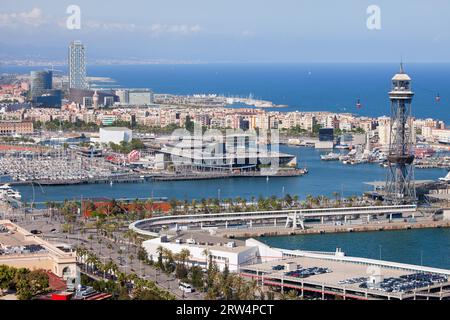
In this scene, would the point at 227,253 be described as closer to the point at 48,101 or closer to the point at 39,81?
the point at 48,101

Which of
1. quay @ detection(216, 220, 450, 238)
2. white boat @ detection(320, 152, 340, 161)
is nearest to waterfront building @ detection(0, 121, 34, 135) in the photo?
white boat @ detection(320, 152, 340, 161)

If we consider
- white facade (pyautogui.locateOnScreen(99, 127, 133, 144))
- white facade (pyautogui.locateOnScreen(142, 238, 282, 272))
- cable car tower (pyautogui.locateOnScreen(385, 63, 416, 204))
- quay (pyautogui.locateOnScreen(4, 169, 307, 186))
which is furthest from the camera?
white facade (pyautogui.locateOnScreen(99, 127, 133, 144))

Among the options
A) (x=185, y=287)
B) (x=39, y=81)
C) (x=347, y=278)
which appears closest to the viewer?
(x=347, y=278)

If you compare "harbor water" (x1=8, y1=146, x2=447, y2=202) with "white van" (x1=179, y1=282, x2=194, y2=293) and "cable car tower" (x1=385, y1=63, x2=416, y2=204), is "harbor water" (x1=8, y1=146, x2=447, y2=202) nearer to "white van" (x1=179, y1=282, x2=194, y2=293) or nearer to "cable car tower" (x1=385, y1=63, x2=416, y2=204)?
"cable car tower" (x1=385, y1=63, x2=416, y2=204)

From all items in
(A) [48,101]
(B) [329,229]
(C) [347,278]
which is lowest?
(B) [329,229]

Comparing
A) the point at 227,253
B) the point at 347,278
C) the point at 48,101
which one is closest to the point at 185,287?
the point at 227,253

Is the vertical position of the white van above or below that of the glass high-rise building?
below

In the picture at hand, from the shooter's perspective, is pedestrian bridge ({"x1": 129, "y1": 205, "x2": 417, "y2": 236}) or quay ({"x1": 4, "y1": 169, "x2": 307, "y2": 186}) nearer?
pedestrian bridge ({"x1": 129, "y1": 205, "x2": 417, "y2": 236})
